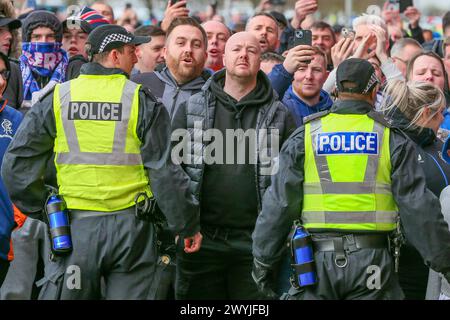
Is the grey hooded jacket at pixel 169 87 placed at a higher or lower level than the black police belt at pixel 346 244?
higher

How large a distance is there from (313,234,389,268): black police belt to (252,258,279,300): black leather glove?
0.45 m

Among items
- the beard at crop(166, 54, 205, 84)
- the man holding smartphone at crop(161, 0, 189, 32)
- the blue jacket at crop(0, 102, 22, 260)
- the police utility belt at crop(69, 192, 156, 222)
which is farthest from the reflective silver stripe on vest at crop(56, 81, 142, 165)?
the man holding smartphone at crop(161, 0, 189, 32)

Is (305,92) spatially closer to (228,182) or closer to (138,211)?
(228,182)

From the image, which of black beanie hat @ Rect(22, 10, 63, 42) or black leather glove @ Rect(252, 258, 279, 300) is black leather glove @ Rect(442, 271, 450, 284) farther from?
black beanie hat @ Rect(22, 10, 63, 42)

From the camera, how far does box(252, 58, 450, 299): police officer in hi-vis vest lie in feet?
21.6

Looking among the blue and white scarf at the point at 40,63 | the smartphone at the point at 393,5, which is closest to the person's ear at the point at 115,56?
the blue and white scarf at the point at 40,63

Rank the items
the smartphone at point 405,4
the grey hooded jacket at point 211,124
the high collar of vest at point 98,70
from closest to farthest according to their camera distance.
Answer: the high collar of vest at point 98,70 < the grey hooded jacket at point 211,124 < the smartphone at point 405,4

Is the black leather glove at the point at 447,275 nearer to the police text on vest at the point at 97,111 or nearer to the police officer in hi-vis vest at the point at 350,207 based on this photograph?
the police officer in hi-vis vest at the point at 350,207

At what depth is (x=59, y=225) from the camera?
22.9 ft

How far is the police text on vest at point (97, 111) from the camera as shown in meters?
6.99

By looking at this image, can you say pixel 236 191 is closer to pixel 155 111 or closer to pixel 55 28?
pixel 155 111

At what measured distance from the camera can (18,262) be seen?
349 inches

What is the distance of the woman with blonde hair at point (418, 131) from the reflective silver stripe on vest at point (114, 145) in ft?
6.59
